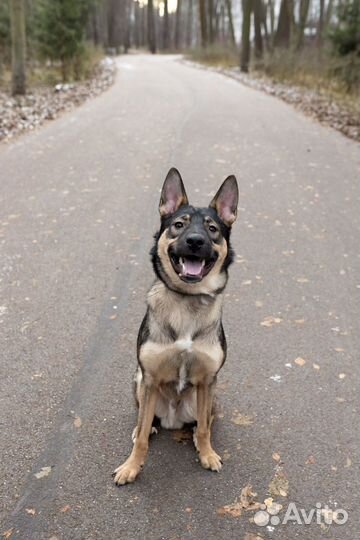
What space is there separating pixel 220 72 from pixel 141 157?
21.0 metres

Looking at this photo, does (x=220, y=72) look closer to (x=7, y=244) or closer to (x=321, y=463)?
(x=7, y=244)

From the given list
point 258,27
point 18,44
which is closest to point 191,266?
point 18,44

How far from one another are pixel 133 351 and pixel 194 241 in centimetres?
192

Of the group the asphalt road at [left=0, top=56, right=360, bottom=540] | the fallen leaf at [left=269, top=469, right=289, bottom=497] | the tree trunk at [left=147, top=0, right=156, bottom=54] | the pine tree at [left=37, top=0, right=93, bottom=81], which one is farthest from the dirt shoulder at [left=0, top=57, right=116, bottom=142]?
the tree trunk at [left=147, top=0, right=156, bottom=54]

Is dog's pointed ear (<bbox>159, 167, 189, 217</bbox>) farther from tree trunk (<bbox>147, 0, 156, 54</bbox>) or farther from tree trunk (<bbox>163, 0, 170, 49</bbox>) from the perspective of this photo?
tree trunk (<bbox>163, 0, 170, 49</bbox>)

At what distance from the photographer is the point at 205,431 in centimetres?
358

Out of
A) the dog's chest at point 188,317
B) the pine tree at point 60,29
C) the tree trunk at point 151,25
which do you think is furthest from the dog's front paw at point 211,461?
the tree trunk at point 151,25

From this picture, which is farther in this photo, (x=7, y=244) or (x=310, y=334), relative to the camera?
(x=7, y=244)

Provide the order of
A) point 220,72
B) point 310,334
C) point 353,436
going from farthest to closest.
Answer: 1. point 220,72
2. point 310,334
3. point 353,436

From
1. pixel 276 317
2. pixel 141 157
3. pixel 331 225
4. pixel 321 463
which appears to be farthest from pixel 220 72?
pixel 321 463

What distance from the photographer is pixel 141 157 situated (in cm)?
1109

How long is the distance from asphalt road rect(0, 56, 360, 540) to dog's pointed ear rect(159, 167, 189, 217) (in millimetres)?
1575

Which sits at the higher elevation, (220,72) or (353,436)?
(220,72)

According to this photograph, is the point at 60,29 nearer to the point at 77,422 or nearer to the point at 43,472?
the point at 77,422
